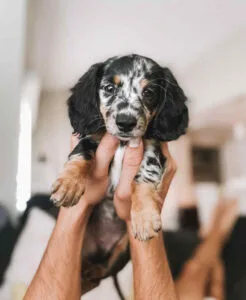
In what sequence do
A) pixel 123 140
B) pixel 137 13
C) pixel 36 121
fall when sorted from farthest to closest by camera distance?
pixel 137 13 → pixel 36 121 → pixel 123 140

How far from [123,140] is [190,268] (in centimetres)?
46

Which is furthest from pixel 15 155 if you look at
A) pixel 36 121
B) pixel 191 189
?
pixel 191 189

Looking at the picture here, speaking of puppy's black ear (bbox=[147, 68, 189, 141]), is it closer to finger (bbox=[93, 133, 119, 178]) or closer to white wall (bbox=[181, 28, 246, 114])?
finger (bbox=[93, 133, 119, 178])

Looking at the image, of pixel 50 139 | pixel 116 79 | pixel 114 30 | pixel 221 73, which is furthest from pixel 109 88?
pixel 221 73

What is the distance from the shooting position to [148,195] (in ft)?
1.09

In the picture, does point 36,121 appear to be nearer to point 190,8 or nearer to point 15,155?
point 15,155

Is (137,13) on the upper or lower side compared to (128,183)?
upper

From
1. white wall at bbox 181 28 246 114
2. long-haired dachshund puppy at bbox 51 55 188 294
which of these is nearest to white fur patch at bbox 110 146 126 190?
long-haired dachshund puppy at bbox 51 55 188 294

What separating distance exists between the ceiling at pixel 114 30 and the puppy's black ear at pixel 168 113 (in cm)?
8

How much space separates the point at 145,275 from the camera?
380 mm

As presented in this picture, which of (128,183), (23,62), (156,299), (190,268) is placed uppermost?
(23,62)

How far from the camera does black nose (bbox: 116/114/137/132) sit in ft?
1.07

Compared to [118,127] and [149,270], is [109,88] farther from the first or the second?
[149,270]

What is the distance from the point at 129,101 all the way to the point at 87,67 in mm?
97
